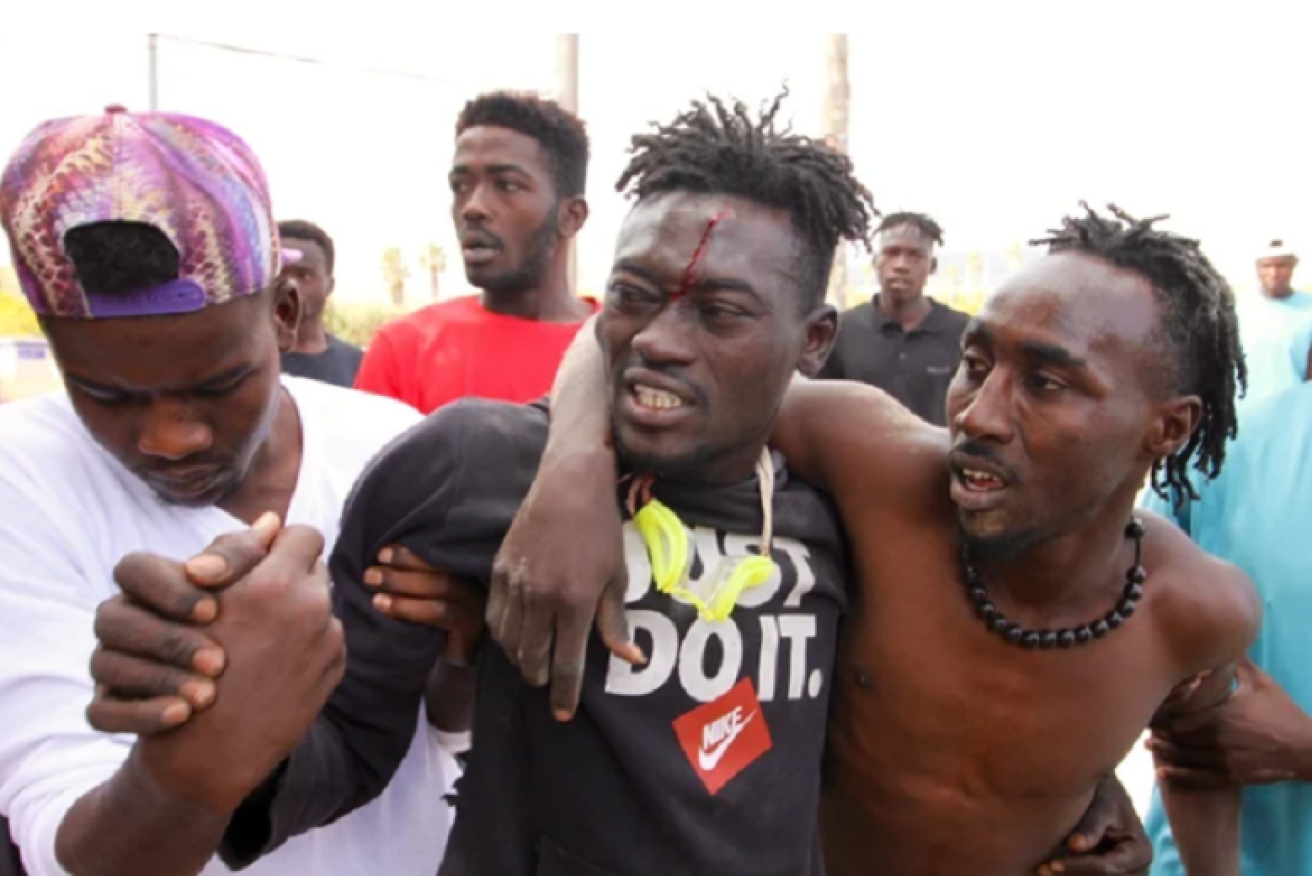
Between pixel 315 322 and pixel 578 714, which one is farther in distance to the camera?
pixel 315 322

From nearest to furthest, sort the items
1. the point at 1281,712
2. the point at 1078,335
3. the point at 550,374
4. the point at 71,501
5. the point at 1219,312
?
the point at 71,501 < the point at 1078,335 < the point at 1219,312 < the point at 1281,712 < the point at 550,374

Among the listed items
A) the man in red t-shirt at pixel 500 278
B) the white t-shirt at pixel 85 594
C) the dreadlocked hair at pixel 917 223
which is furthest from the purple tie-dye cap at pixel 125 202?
the dreadlocked hair at pixel 917 223

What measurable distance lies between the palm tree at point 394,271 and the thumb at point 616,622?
19.0m

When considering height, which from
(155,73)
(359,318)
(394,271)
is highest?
(155,73)

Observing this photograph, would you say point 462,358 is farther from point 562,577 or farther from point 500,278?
point 562,577

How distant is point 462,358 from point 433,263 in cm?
1707

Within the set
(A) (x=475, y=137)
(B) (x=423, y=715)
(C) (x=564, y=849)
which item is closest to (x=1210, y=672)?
(C) (x=564, y=849)

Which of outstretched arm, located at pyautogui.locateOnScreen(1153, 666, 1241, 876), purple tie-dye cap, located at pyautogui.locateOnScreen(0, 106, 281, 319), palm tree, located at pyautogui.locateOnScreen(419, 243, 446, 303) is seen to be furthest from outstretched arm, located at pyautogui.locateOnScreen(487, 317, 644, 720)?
palm tree, located at pyautogui.locateOnScreen(419, 243, 446, 303)

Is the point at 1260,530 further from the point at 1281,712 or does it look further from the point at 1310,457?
the point at 1281,712

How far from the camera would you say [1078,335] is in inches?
67.2

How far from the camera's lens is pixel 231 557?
3.49ft

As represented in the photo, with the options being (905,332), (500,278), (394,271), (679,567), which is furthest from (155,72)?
(394,271)

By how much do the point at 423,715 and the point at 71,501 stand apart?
0.60 m

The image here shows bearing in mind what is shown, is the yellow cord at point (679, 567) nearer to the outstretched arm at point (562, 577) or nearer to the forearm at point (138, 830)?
the outstretched arm at point (562, 577)
